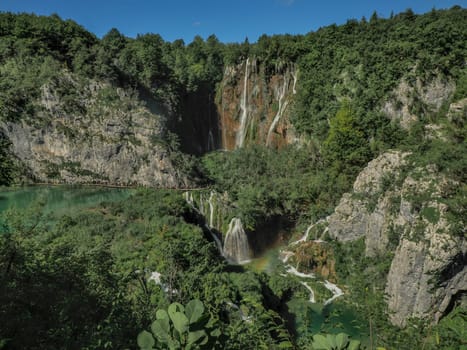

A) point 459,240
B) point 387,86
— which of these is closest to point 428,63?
point 387,86

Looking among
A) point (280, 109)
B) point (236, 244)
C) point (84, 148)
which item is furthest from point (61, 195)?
point (280, 109)

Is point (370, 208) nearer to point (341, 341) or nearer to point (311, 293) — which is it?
point (311, 293)

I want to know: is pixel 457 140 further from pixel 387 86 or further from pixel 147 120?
pixel 147 120

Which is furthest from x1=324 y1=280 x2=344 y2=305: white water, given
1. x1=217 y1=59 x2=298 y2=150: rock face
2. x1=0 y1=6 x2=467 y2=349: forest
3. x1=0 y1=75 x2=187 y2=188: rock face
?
x1=0 y1=75 x2=187 y2=188: rock face

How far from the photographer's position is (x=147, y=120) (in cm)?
3897

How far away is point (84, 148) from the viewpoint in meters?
36.9

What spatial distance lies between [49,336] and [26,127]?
1445 inches

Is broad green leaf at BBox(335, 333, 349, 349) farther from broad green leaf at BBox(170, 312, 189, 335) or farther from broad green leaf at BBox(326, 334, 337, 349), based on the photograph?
broad green leaf at BBox(170, 312, 189, 335)

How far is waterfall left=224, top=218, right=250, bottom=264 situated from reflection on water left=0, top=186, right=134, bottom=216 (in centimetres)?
1004

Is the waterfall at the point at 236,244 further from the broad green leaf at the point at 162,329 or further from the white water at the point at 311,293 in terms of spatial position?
the broad green leaf at the point at 162,329

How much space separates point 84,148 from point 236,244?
21.1m

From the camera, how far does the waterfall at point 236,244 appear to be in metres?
24.5

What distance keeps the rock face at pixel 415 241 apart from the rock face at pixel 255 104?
16288 mm

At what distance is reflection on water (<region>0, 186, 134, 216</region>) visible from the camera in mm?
28906
